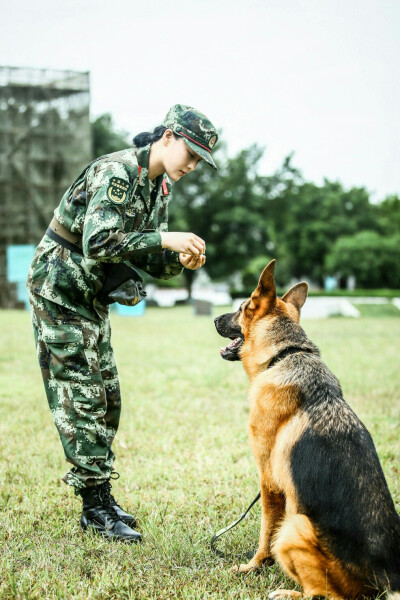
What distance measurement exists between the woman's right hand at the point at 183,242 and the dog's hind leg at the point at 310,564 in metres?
1.44

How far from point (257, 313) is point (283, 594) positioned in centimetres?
150

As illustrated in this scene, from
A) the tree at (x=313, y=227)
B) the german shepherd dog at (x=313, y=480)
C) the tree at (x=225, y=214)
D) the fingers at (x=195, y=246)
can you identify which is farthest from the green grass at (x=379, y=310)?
the tree at (x=313, y=227)

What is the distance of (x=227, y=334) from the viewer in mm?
3486

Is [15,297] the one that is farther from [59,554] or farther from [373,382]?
[59,554]

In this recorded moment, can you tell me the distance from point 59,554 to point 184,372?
6288 mm

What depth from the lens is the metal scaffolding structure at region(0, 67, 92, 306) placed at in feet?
115

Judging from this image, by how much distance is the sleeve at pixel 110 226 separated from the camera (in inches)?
114

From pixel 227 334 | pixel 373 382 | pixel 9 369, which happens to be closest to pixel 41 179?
pixel 9 369

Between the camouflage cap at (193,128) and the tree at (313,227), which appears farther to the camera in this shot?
the tree at (313,227)

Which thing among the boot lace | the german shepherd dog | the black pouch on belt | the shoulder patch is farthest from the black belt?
the boot lace

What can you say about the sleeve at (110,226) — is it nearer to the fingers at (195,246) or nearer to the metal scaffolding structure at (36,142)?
the fingers at (195,246)

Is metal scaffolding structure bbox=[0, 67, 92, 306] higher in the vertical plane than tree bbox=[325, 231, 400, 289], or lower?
higher

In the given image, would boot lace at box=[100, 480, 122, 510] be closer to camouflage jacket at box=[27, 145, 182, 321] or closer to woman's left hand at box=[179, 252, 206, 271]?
camouflage jacket at box=[27, 145, 182, 321]

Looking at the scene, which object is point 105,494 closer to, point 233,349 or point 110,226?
point 233,349
